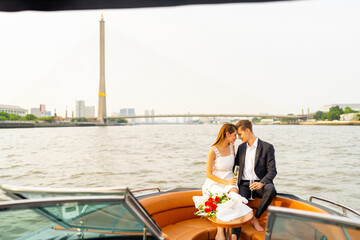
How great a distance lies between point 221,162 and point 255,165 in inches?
15.1

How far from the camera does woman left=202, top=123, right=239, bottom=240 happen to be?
3270mm

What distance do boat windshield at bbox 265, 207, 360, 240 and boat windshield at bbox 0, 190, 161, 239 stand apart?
694 millimetres

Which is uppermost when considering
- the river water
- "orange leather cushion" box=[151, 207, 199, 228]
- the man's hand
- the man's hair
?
the man's hair

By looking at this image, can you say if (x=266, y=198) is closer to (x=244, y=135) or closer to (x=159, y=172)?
(x=244, y=135)

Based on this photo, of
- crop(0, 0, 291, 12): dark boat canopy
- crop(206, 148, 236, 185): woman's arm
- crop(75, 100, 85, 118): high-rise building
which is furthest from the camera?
crop(75, 100, 85, 118): high-rise building

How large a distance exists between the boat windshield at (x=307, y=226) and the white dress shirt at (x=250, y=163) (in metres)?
1.78

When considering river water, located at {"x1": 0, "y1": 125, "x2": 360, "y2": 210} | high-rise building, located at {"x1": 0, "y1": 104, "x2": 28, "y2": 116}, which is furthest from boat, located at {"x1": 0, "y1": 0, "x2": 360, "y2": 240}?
high-rise building, located at {"x1": 0, "y1": 104, "x2": 28, "y2": 116}

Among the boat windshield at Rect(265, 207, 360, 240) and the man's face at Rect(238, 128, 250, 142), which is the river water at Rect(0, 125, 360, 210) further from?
the boat windshield at Rect(265, 207, 360, 240)

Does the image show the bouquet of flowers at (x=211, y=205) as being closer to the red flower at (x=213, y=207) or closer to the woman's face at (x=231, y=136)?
the red flower at (x=213, y=207)

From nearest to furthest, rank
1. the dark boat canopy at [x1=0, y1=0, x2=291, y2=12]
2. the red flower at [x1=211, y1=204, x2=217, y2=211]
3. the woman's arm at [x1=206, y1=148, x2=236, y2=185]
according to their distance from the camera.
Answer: the dark boat canopy at [x1=0, y1=0, x2=291, y2=12], the red flower at [x1=211, y1=204, x2=217, y2=211], the woman's arm at [x1=206, y1=148, x2=236, y2=185]

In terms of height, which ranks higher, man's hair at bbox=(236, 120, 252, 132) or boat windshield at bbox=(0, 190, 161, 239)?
man's hair at bbox=(236, 120, 252, 132)

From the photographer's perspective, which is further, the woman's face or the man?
the woman's face

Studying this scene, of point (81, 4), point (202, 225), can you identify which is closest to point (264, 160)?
point (202, 225)

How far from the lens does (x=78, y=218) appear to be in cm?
157
